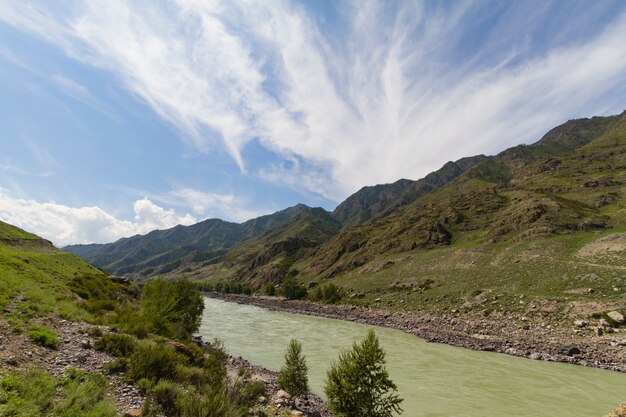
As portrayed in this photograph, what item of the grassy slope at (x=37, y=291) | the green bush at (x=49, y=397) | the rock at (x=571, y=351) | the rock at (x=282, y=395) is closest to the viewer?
the green bush at (x=49, y=397)

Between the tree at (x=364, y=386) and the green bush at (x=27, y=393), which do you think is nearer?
the green bush at (x=27, y=393)

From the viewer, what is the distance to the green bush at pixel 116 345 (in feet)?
54.0

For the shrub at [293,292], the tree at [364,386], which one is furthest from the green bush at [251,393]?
the shrub at [293,292]

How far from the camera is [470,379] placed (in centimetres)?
2823

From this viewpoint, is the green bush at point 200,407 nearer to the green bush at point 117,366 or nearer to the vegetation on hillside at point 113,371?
the vegetation on hillside at point 113,371

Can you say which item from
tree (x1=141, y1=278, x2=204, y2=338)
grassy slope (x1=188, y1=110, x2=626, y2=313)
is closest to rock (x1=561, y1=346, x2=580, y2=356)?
grassy slope (x1=188, y1=110, x2=626, y2=313)

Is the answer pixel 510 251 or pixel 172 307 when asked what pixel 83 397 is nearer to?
pixel 172 307

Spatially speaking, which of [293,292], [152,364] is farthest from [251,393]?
[293,292]

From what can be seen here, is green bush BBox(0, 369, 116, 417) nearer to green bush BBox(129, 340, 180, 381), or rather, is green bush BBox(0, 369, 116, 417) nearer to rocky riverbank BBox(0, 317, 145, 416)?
rocky riverbank BBox(0, 317, 145, 416)

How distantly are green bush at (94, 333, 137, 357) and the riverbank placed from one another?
39.3 meters

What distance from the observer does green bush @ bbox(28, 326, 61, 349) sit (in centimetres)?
1476

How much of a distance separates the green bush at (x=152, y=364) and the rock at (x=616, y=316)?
167 feet

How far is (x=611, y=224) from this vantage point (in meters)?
74.3

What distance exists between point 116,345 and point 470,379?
28.7m
